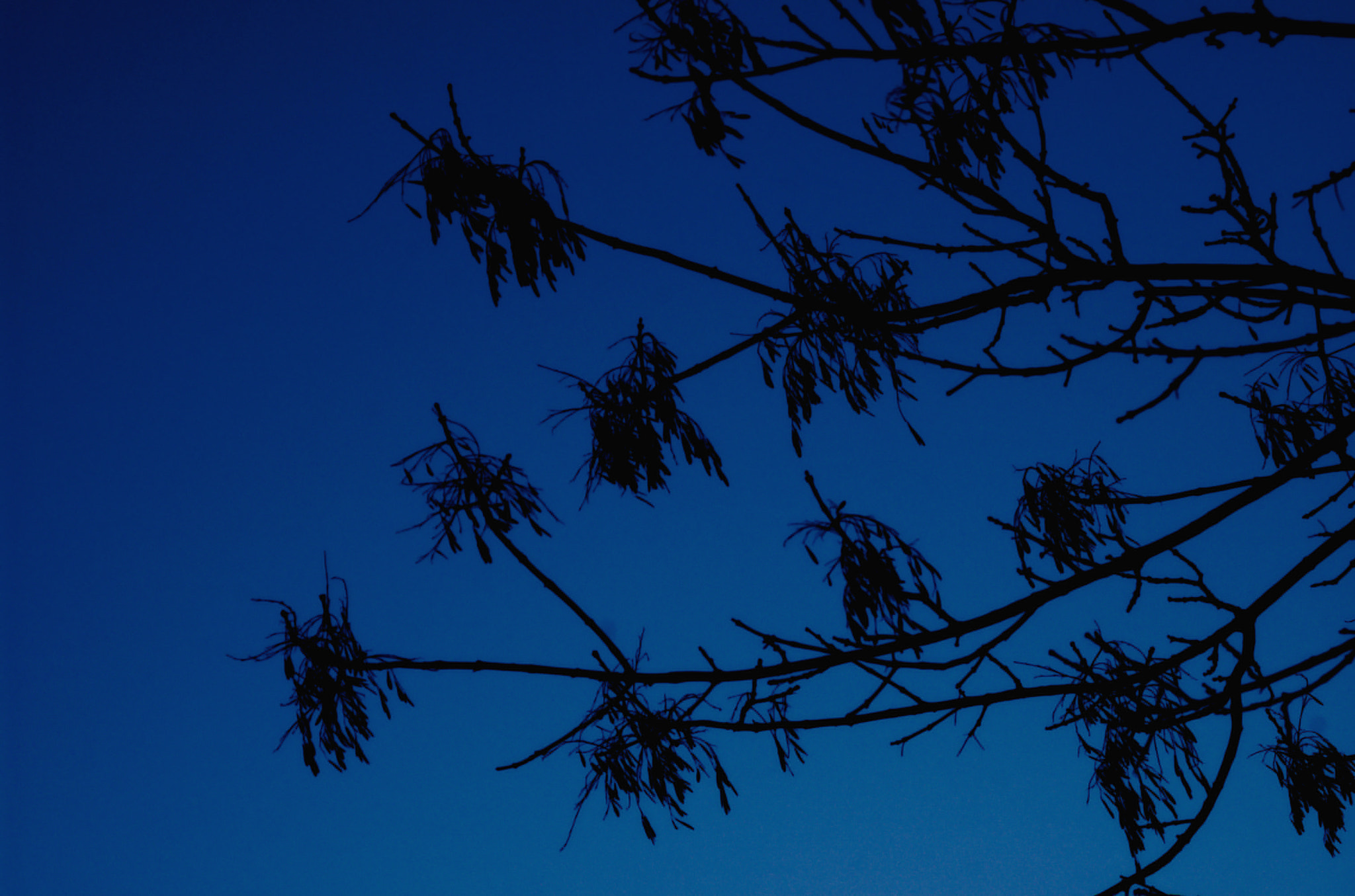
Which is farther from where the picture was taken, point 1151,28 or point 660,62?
point 660,62

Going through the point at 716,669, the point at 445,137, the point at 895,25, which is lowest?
the point at 716,669

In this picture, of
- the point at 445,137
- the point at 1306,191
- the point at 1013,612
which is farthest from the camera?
the point at 1306,191

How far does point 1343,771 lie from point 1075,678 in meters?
1.07

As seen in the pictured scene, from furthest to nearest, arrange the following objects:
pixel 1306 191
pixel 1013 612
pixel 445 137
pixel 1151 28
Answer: pixel 1306 191 → pixel 445 137 → pixel 1013 612 → pixel 1151 28

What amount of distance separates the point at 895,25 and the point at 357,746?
7.55 feet

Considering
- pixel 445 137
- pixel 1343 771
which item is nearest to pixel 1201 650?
pixel 1343 771

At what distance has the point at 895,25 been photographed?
215 cm

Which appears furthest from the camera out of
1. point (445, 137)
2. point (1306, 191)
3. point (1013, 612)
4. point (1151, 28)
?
point (1306, 191)

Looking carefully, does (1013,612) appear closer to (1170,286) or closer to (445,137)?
(1170,286)

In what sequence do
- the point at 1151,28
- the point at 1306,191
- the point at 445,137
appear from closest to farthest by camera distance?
the point at 1151,28, the point at 445,137, the point at 1306,191

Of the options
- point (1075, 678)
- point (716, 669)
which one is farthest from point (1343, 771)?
point (716, 669)

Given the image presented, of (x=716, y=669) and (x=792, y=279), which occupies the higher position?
(x=792, y=279)

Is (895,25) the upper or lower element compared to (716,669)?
upper

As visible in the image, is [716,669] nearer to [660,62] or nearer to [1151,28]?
[660,62]
